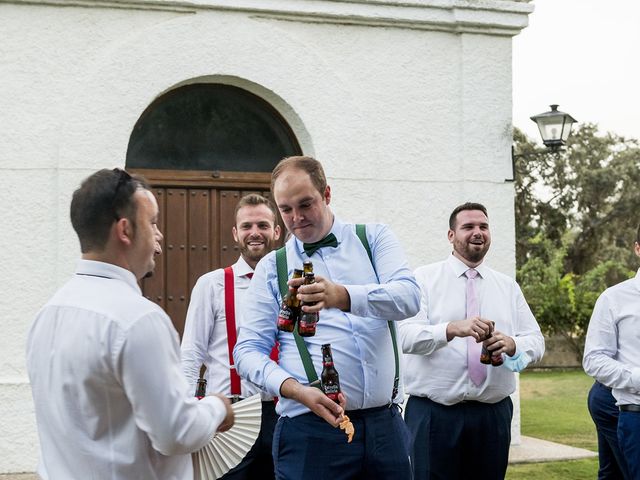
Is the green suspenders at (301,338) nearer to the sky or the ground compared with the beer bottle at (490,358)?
nearer to the sky

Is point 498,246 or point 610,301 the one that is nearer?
point 610,301

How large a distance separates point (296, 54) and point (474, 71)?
185cm

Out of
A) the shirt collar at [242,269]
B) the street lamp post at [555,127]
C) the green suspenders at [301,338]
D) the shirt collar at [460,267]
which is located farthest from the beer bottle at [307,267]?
the street lamp post at [555,127]

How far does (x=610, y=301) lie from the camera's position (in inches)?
230

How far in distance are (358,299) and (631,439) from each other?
2672mm

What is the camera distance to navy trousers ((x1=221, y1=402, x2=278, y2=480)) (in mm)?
5285

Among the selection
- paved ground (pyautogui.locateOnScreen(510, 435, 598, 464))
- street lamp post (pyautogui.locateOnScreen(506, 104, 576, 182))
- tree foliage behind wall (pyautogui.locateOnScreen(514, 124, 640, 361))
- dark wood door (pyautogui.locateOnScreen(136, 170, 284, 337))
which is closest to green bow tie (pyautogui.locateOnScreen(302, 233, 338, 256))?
dark wood door (pyautogui.locateOnScreen(136, 170, 284, 337))

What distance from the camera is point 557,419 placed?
12984 mm

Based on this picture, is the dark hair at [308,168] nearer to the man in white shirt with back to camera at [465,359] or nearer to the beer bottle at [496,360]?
the man in white shirt with back to camera at [465,359]

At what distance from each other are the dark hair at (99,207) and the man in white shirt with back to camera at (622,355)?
3.57 meters

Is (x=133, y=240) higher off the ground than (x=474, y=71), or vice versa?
(x=474, y=71)

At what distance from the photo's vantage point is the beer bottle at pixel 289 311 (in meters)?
3.82

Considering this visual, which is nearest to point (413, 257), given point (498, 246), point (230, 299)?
point (498, 246)

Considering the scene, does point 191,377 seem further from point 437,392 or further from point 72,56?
point 72,56
